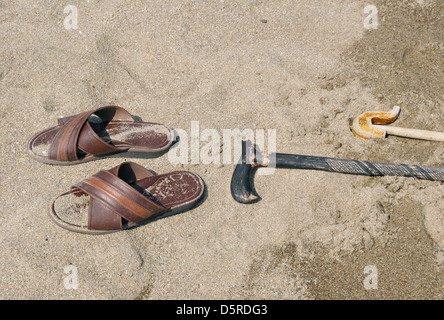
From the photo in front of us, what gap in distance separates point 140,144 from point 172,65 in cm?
83

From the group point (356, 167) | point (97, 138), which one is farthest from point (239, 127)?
point (97, 138)

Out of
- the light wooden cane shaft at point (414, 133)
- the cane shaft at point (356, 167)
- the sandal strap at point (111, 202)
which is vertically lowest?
the sandal strap at point (111, 202)

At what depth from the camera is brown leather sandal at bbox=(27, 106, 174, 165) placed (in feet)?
7.55

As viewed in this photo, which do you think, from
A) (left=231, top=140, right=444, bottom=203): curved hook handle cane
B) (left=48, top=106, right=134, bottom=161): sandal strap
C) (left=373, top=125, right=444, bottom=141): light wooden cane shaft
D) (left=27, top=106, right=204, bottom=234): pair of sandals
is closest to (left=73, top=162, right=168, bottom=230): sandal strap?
(left=27, top=106, right=204, bottom=234): pair of sandals

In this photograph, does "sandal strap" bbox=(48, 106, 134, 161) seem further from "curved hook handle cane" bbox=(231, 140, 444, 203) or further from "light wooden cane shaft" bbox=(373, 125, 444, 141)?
"light wooden cane shaft" bbox=(373, 125, 444, 141)

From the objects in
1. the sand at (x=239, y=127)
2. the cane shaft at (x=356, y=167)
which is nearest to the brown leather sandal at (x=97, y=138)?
the sand at (x=239, y=127)

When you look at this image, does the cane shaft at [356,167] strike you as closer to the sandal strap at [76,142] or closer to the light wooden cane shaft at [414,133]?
the light wooden cane shaft at [414,133]

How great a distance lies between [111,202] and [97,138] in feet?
1.61

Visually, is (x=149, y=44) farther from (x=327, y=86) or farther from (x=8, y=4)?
(x=327, y=86)

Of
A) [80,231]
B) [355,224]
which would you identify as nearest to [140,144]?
[80,231]

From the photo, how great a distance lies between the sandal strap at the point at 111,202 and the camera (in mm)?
2047

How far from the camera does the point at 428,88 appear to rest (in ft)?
9.41

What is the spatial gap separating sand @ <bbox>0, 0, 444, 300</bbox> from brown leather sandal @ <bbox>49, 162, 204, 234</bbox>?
0.30 feet

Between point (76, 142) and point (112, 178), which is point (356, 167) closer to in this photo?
point (112, 178)
